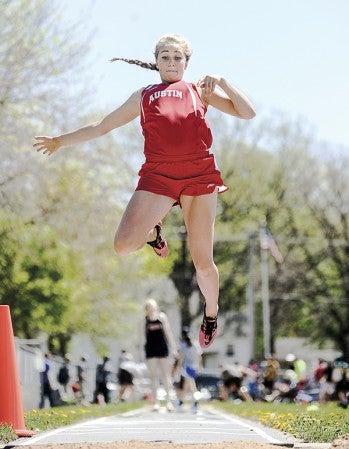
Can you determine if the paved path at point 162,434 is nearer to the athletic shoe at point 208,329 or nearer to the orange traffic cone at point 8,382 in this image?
the orange traffic cone at point 8,382

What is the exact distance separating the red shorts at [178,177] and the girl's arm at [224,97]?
0.43 metres

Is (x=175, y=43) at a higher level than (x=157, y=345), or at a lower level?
higher

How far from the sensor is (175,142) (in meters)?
8.47

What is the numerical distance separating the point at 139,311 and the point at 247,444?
5111 cm

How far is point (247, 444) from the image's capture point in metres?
7.66

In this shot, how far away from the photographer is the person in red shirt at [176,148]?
8.45 metres

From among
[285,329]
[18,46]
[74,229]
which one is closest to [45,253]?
[74,229]

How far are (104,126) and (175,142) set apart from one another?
0.74 m

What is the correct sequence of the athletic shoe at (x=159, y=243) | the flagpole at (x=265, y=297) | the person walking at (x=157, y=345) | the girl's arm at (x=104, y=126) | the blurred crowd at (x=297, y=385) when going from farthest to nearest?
1. the flagpole at (x=265, y=297)
2. the blurred crowd at (x=297, y=385)
3. the person walking at (x=157, y=345)
4. the athletic shoe at (x=159, y=243)
5. the girl's arm at (x=104, y=126)

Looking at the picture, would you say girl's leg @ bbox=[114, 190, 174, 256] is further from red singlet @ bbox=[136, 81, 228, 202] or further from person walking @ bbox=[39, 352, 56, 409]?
person walking @ bbox=[39, 352, 56, 409]

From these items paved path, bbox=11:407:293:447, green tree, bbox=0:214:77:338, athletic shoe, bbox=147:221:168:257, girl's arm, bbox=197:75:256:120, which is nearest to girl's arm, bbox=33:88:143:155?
girl's arm, bbox=197:75:256:120

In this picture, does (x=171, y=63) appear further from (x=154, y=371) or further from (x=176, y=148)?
(x=154, y=371)

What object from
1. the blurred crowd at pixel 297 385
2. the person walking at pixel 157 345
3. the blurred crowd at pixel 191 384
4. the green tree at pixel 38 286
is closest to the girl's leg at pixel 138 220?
the person walking at pixel 157 345

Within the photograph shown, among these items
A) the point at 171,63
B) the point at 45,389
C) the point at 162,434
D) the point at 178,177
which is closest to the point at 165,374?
the point at 45,389
